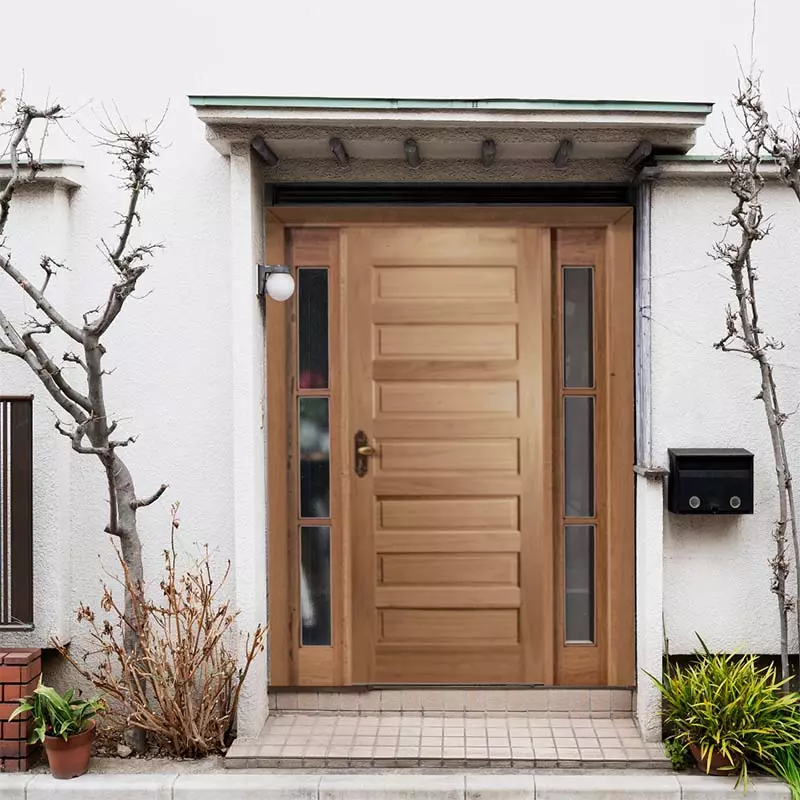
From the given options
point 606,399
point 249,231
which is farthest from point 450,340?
point 249,231

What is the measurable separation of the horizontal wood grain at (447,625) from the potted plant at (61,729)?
173 cm

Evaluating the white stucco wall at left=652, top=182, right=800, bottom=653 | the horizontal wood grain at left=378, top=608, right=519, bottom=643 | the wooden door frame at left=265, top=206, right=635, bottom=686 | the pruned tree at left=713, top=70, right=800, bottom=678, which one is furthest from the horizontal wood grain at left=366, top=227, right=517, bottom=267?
the horizontal wood grain at left=378, top=608, right=519, bottom=643

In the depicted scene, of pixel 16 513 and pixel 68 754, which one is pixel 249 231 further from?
pixel 68 754

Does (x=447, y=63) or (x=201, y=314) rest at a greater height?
(x=447, y=63)

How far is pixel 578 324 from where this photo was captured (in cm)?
513

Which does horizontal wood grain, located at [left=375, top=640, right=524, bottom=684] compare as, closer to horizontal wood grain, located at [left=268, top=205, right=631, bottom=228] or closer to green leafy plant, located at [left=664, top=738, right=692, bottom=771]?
green leafy plant, located at [left=664, top=738, right=692, bottom=771]

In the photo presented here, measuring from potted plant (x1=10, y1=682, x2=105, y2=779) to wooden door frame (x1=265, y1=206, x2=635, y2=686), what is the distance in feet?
3.66

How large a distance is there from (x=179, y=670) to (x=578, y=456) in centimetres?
256

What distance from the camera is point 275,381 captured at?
5051 mm

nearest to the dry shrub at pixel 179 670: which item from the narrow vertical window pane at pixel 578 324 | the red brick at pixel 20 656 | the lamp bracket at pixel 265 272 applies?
the red brick at pixel 20 656

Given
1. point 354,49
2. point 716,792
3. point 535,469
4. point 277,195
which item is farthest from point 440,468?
point 354,49

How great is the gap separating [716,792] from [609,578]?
127 cm

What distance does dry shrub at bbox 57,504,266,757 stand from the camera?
14.5 feet

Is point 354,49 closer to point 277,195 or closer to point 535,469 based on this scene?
point 277,195
